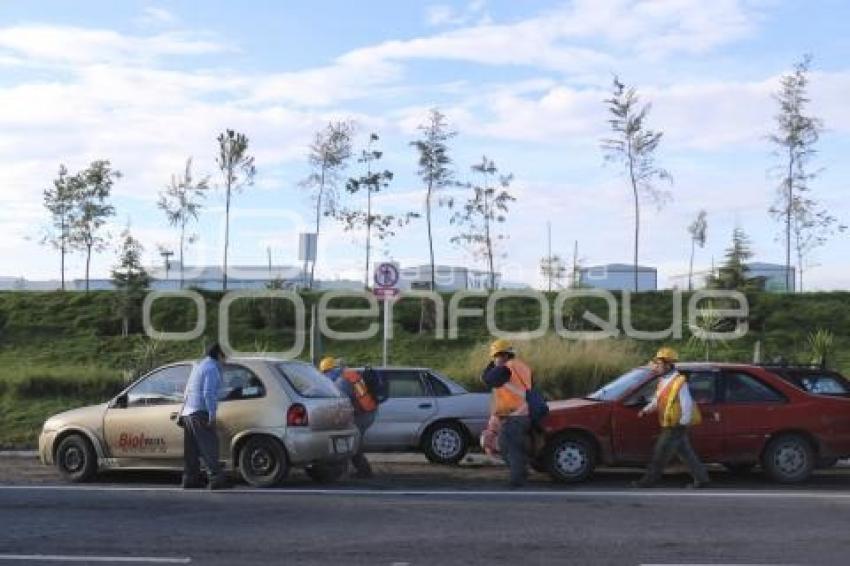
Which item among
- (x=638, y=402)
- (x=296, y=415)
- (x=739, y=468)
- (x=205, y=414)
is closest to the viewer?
(x=205, y=414)

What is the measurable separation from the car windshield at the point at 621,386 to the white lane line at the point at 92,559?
665cm

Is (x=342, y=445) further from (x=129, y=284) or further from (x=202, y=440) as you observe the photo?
(x=129, y=284)

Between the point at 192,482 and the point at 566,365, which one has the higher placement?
the point at 566,365

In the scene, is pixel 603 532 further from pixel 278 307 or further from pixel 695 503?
pixel 278 307

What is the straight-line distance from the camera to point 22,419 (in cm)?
1919

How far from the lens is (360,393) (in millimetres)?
13930

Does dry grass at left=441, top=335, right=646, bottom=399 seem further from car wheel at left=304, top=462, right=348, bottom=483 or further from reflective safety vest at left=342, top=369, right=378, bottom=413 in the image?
car wheel at left=304, top=462, right=348, bottom=483

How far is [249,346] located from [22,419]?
8.56m

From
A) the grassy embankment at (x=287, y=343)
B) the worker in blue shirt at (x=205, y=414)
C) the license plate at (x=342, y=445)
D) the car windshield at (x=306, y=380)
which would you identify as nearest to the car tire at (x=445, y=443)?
the car windshield at (x=306, y=380)

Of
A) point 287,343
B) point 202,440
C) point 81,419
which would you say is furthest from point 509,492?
point 287,343

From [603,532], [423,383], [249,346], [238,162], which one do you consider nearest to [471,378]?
[423,383]

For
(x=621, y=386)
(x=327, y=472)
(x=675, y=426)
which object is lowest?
(x=327, y=472)

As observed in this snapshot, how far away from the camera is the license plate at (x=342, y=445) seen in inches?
486

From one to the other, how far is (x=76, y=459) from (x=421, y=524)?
16.8 ft
